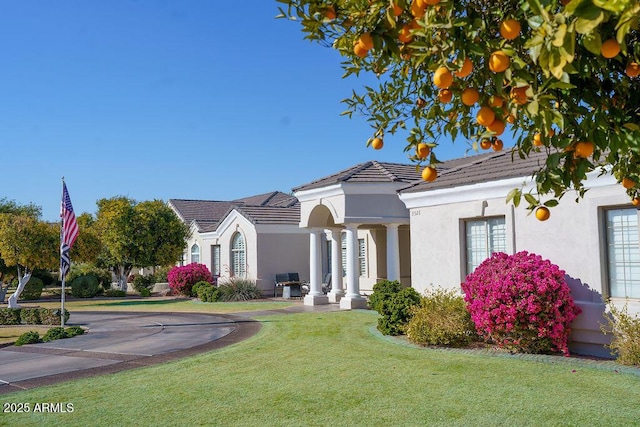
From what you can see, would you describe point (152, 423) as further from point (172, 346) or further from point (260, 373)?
point (172, 346)

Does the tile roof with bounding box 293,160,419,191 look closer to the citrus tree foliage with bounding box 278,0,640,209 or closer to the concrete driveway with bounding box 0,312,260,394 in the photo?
the concrete driveway with bounding box 0,312,260,394

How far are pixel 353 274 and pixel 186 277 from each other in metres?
13.3

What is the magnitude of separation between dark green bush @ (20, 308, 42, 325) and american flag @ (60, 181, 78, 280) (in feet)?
12.9

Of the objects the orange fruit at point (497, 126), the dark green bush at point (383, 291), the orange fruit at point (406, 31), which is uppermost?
the orange fruit at point (406, 31)

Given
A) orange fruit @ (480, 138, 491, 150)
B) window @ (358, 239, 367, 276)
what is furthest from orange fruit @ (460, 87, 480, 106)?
window @ (358, 239, 367, 276)

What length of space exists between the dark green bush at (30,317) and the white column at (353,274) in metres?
10.6

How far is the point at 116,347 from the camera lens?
535 inches

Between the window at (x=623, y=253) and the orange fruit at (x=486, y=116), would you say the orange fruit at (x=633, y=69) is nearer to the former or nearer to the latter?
the orange fruit at (x=486, y=116)

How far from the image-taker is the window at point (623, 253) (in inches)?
427

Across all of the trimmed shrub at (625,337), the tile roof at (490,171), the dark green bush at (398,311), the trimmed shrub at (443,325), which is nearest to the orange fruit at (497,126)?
the trimmed shrub at (625,337)

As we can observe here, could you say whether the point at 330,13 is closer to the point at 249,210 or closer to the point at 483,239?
the point at 483,239

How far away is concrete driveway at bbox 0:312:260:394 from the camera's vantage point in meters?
10.5

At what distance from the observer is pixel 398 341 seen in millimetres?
12984

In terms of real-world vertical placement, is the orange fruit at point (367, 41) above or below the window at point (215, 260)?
above
